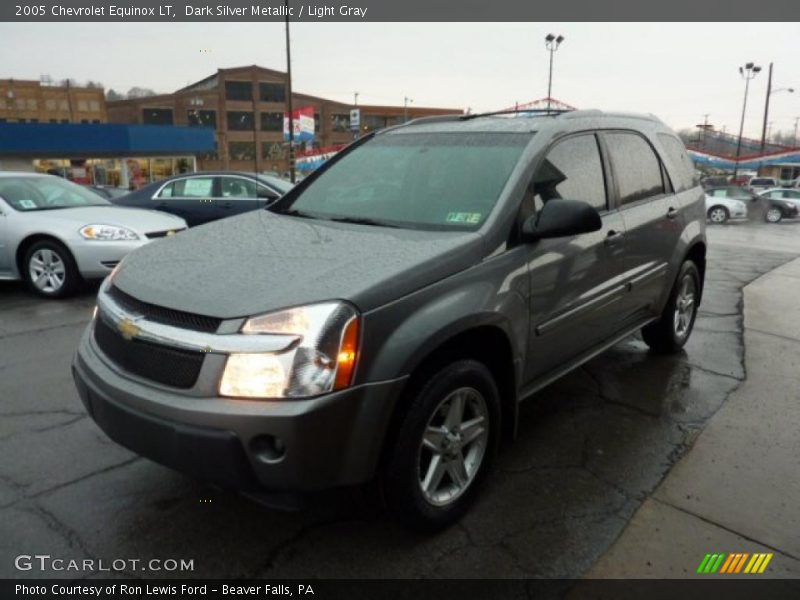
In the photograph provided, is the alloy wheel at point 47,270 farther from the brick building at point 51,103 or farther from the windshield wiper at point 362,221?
the brick building at point 51,103

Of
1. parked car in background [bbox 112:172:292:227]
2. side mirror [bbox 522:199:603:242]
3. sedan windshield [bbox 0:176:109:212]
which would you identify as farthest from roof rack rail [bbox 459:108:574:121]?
parked car in background [bbox 112:172:292:227]

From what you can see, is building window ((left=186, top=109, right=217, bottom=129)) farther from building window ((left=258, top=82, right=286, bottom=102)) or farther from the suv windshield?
the suv windshield

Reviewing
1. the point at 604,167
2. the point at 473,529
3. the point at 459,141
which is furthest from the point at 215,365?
the point at 604,167

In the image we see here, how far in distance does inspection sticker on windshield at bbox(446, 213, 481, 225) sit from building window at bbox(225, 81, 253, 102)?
8059 cm

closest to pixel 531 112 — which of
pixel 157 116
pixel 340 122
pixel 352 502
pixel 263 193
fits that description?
pixel 352 502

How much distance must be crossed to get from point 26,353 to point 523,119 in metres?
4.18

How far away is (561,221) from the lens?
2.79m

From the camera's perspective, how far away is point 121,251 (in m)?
6.55

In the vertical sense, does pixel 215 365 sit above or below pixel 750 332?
above

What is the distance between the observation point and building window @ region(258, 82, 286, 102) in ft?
257

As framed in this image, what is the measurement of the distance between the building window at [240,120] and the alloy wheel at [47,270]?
247 feet

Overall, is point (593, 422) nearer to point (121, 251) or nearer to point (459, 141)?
point (459, 141)

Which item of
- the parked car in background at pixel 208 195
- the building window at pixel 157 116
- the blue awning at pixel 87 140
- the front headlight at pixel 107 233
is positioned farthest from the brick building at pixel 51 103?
the front headlight at pixel 107 233

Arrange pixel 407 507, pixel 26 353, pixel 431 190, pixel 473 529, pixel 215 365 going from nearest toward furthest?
pixel 215 365
pixel 407 507
pixel 473 529
pixel 431 190
pixel 26 353
